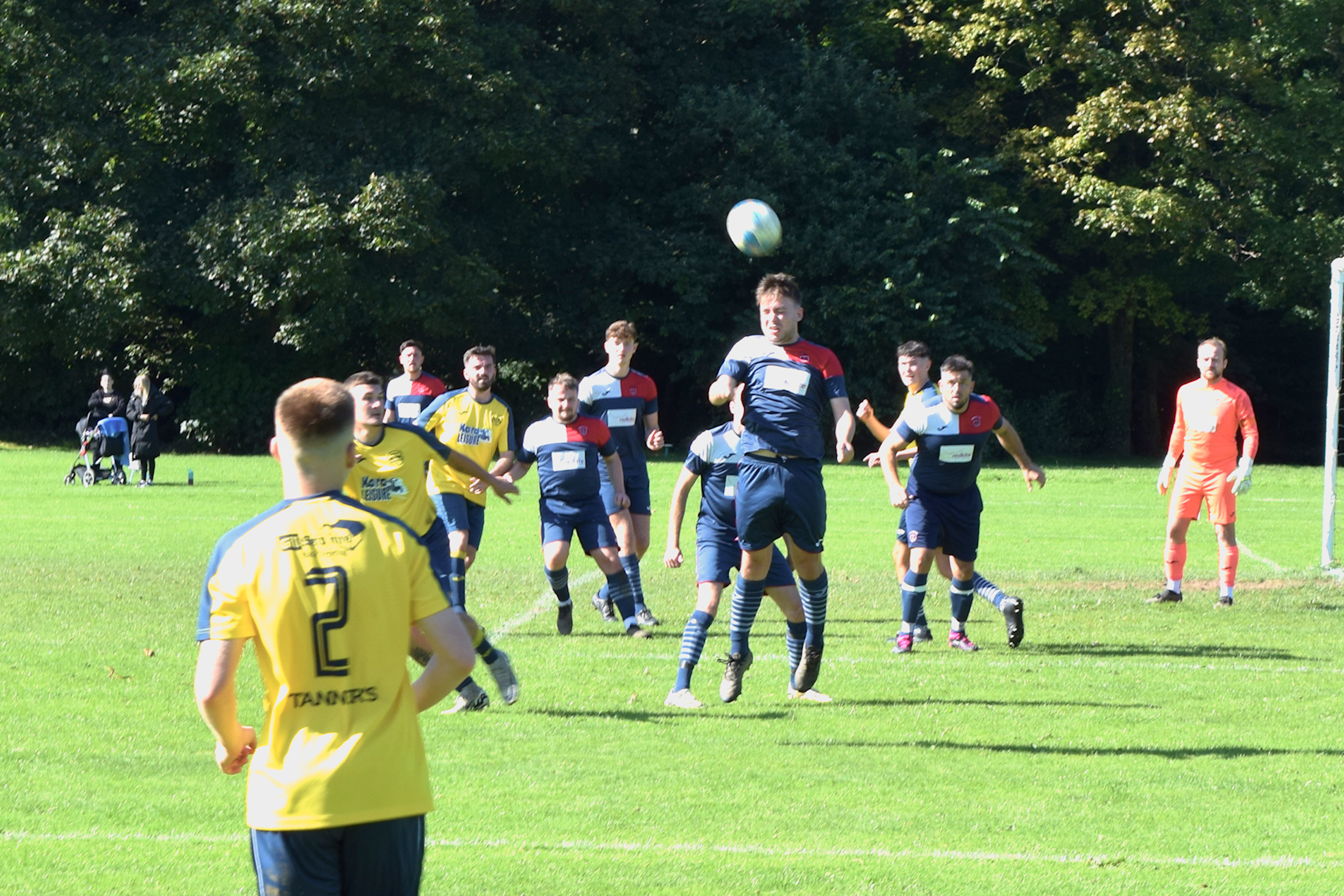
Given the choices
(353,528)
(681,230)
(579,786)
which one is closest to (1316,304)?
(681,230)

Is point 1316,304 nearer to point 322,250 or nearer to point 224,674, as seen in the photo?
point 322,250

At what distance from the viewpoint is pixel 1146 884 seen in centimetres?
529

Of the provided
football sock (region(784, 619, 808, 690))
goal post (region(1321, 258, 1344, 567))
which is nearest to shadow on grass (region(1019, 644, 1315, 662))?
football sock (region(784, 619, 808, 690))

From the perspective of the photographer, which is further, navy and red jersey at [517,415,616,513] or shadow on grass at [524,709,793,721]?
navy and red jersey at [517,415,616,513]

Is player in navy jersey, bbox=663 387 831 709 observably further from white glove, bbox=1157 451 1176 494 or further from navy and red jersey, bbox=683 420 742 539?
white glove, bbox=1157 451 1176 494

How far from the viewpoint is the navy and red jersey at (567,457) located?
10914 millimetres

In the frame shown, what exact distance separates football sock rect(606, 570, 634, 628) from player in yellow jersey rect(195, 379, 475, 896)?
24.6 feet

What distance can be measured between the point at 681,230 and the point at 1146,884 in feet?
103

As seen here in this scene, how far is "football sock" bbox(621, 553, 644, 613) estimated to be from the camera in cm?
1150

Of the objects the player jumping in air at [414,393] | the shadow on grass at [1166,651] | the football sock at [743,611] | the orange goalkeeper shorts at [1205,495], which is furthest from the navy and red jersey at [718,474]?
the orange goalkeeper shorts at [1205,495]

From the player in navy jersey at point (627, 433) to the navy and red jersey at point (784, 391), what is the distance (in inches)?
129

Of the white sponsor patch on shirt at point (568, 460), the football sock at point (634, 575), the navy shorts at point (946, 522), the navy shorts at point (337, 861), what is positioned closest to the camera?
the navy shorts at point (337, 861)

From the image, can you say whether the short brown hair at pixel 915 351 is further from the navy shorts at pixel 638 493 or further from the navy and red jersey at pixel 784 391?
the navy shorts at pixel 638 493

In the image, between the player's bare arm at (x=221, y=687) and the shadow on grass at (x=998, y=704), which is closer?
the player's bare arm at (x=221, y=687)
